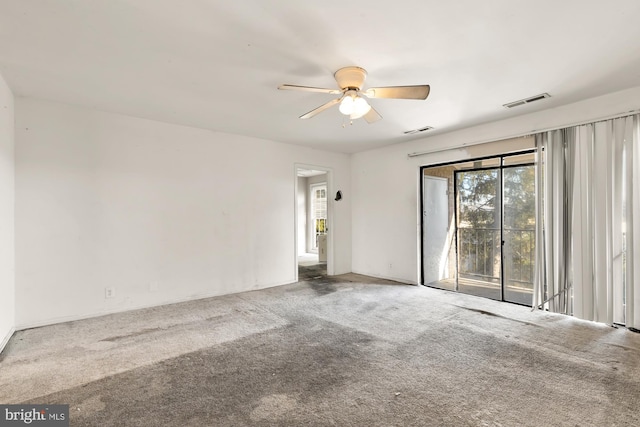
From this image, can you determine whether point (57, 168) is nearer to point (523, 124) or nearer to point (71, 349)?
point (71, 349)

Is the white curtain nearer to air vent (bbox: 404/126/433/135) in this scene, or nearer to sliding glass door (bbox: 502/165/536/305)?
sliding glass door (bbox: 502/165/536/305)

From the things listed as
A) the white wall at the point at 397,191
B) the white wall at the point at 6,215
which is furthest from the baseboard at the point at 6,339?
the white wall at the point at 397,191

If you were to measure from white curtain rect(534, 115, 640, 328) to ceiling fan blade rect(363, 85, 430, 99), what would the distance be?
241 cm

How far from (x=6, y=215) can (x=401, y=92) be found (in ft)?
12.8

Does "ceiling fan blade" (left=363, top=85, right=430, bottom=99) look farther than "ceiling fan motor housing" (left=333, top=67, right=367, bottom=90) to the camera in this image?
No

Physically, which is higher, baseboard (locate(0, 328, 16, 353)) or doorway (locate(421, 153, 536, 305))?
doorway (locate(421, 153, 536, 305))

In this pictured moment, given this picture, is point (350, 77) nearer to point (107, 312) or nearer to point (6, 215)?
point (6, 215)

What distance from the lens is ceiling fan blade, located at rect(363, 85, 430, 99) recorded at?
2381 mm

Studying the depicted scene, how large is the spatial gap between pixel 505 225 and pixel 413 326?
225 cm

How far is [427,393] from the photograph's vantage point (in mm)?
2109

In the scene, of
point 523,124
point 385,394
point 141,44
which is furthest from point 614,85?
point 141,44

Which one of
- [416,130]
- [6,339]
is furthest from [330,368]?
[416,130]

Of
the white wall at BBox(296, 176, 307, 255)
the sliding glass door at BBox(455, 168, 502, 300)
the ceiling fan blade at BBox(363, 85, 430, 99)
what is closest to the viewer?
the ceiling fan blade at BBox(363, 85, 430, 99)

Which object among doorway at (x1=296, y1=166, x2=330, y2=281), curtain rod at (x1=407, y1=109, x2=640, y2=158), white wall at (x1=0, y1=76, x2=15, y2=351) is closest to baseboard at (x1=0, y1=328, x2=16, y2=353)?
white wall at (x1=0, y1=76, x2=15, y2=351)
